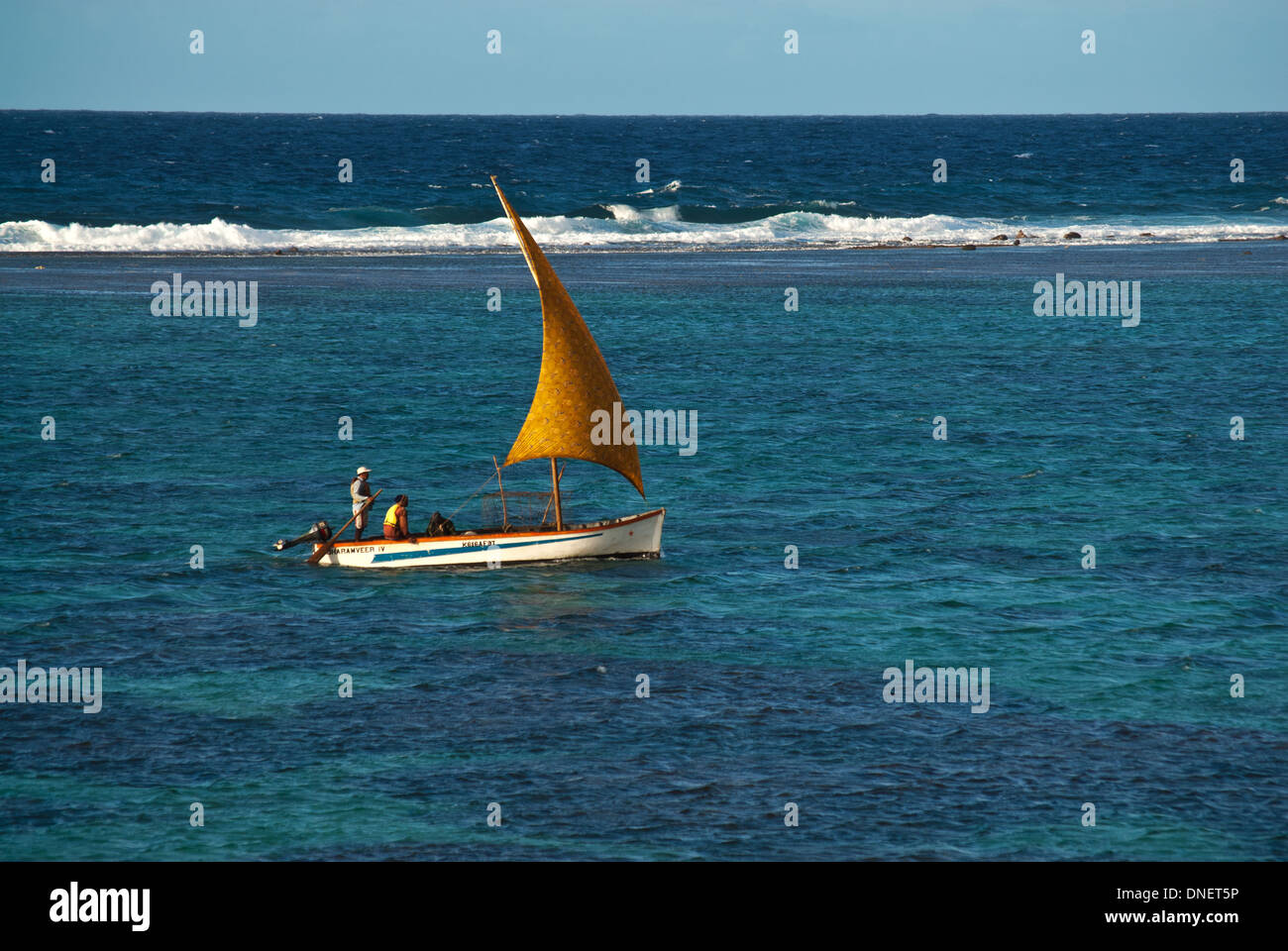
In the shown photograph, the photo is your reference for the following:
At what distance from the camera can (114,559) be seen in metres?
31.3

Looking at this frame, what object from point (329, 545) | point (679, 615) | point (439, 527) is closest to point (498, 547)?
point (439, 527)

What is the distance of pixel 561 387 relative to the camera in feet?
104

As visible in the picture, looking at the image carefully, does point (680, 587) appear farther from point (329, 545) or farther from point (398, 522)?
point (329, 545)

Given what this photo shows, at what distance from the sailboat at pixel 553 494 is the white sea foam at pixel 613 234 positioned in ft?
226

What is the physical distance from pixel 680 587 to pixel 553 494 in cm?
366

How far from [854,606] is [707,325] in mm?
38590

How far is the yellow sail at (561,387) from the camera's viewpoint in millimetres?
31484

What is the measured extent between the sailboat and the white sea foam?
68.9 m

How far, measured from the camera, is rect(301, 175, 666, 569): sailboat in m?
30.8

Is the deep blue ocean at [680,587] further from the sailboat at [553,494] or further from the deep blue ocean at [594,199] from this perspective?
the deep blue ocean at [594,199]

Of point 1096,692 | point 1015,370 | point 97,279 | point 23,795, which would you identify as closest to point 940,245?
point 1015,370
